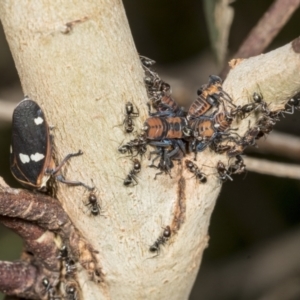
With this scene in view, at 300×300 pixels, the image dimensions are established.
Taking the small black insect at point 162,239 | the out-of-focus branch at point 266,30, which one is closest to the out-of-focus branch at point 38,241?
the small black insect at point 162,239

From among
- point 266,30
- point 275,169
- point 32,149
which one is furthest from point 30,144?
point 266,30

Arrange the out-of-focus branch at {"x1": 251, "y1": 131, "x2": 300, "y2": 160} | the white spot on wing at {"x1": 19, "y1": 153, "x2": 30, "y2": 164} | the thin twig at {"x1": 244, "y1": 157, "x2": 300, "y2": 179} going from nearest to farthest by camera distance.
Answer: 1. the white spot on wing at {"x1": 19, "y1": 153, "x2": 30, "y2": 164}
2. the thin twig at {"x1": 244, "y1": 157, "x2": 300, "y2": 179}
3. the out-of-focus branch at {"x1": 251, "y1": 131, "x2": 300, "y2": 160}

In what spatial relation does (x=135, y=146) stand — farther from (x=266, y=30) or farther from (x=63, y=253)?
(x=266, y=30)

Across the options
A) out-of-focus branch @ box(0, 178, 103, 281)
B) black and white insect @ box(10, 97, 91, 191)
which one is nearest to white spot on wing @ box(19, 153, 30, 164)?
black and white insect @ box(10, 97, 91, 191)

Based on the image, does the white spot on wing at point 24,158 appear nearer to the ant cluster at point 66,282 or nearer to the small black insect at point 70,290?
the ant cluster at point 66,282

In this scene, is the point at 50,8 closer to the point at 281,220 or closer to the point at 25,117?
the point at 25,117

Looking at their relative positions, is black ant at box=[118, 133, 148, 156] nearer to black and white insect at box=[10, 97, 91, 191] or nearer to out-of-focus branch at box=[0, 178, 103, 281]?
black and white insect at box=[10, 97, 91, 191]
